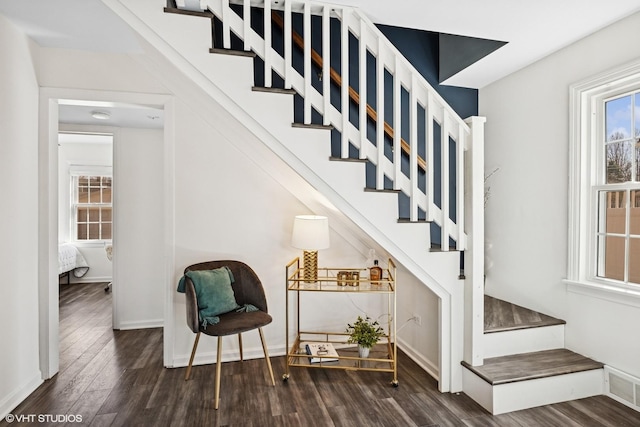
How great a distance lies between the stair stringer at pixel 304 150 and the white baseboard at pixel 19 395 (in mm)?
2251

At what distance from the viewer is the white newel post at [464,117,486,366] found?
257cm

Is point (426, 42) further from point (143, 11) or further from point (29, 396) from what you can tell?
point (29, 396)

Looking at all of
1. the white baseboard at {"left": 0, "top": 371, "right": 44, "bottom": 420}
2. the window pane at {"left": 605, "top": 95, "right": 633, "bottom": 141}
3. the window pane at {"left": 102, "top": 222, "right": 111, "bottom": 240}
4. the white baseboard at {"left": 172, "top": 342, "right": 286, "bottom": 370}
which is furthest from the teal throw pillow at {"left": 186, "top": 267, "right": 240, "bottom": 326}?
the window pane at {"left": 102, "top": 222, "right": 111, "bottom": 240}

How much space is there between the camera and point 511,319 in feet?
9.70

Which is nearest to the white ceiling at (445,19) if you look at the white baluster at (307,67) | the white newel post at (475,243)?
Answer: the white baluster at (307,67)

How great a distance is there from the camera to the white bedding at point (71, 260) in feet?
19.6

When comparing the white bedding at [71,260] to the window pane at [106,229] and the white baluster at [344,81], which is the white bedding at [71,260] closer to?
the window pane at [106,229]

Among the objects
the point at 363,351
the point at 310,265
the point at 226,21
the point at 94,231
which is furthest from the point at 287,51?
the point at 94,231

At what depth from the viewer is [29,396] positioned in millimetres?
2572

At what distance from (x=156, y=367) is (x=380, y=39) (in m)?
2.97

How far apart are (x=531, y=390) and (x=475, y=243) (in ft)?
3.28

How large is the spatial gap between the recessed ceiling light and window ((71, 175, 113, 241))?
12.1 ft

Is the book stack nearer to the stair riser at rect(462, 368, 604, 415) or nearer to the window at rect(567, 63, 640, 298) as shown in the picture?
the stair riser at rect(462, 368, 604, 415)

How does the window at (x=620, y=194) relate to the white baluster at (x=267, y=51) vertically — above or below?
below
